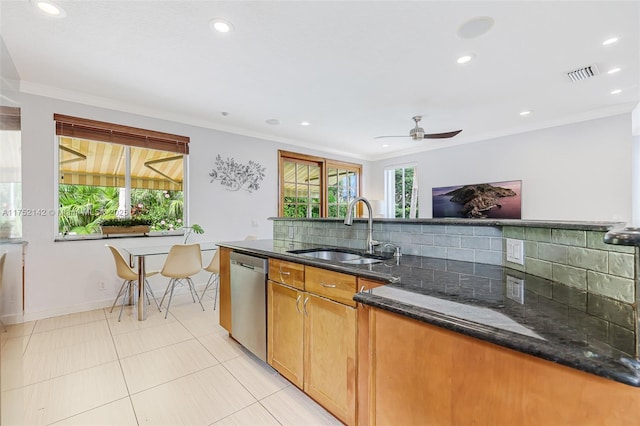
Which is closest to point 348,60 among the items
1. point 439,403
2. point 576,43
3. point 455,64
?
point 455,64

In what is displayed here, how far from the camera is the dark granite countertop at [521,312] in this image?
0.58 meters

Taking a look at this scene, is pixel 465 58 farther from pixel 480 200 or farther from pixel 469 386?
pixel 480 200

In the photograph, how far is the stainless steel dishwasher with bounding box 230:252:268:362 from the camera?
2.01 metres

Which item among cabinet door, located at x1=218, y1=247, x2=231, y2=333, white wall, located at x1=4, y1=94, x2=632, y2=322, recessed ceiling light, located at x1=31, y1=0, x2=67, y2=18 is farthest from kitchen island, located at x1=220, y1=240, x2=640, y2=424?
white wall, located at x1=4, y1=94, x2=632, y2=322

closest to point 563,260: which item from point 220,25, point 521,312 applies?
point 521,312

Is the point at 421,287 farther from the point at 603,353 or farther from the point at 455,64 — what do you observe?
the point at 455,64

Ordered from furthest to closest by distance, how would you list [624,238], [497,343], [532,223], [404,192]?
[404,192]
[532,223]
[497,343]
[624,238]

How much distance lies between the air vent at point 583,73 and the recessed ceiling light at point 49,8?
14.3 feet

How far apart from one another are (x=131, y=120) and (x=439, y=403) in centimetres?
433

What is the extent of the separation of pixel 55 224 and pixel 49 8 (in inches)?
90.8

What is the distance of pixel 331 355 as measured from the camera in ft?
4.89

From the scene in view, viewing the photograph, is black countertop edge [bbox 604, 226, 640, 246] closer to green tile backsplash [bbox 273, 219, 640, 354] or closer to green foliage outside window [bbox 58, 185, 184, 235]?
green tile backsplash [bbox 273, 219, 640, 354]

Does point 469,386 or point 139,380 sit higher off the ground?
point 469,386

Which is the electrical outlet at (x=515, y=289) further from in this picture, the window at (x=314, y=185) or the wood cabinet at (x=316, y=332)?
the window at (x=314, y=185)
